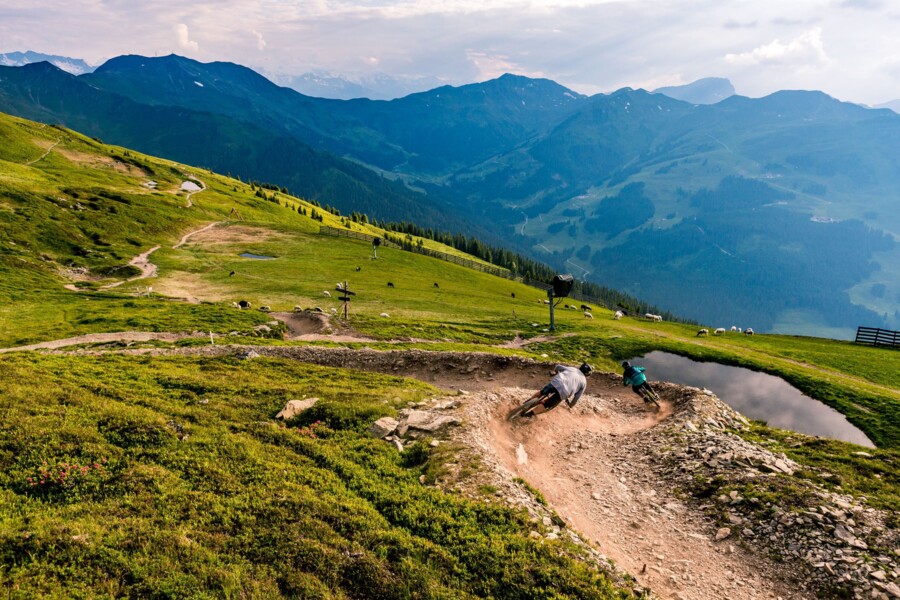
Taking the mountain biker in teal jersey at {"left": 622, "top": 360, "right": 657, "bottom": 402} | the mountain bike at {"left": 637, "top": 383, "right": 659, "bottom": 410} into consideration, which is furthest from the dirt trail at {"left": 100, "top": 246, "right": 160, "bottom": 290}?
the mountain bike at {"left": 637, "top": 383, "right": 659, "bottom": 410}

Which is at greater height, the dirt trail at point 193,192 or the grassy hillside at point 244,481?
the dirt trail at point 193,192

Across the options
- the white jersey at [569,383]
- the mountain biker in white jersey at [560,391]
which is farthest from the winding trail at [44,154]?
the white jersey at [569,383]

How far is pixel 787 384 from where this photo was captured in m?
33.7

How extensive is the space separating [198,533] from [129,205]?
95.8m

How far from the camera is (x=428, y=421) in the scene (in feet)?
58.4

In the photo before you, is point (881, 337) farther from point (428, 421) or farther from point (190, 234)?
point (190, 234)

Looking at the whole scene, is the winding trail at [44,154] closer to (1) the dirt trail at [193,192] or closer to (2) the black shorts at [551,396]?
(1) the dirt trail at [193,192]

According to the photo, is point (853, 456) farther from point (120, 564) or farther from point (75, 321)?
point (75, 321)

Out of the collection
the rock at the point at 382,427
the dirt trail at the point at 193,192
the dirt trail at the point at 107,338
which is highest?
the dirt trail at the point at 193,192

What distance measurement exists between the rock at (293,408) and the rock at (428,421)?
448 centimetres

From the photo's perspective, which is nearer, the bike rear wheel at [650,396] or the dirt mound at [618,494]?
the dirt mound at [618,494]

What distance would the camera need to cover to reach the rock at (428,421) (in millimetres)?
17125

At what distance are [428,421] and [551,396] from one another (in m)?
6.50

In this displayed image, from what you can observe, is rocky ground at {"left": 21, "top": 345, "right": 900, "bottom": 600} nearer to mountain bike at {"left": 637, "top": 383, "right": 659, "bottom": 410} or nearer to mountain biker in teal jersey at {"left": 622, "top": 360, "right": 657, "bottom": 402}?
mountain bike at {"left": 637, "top": 383, "right": 659, "bottom": 410}
